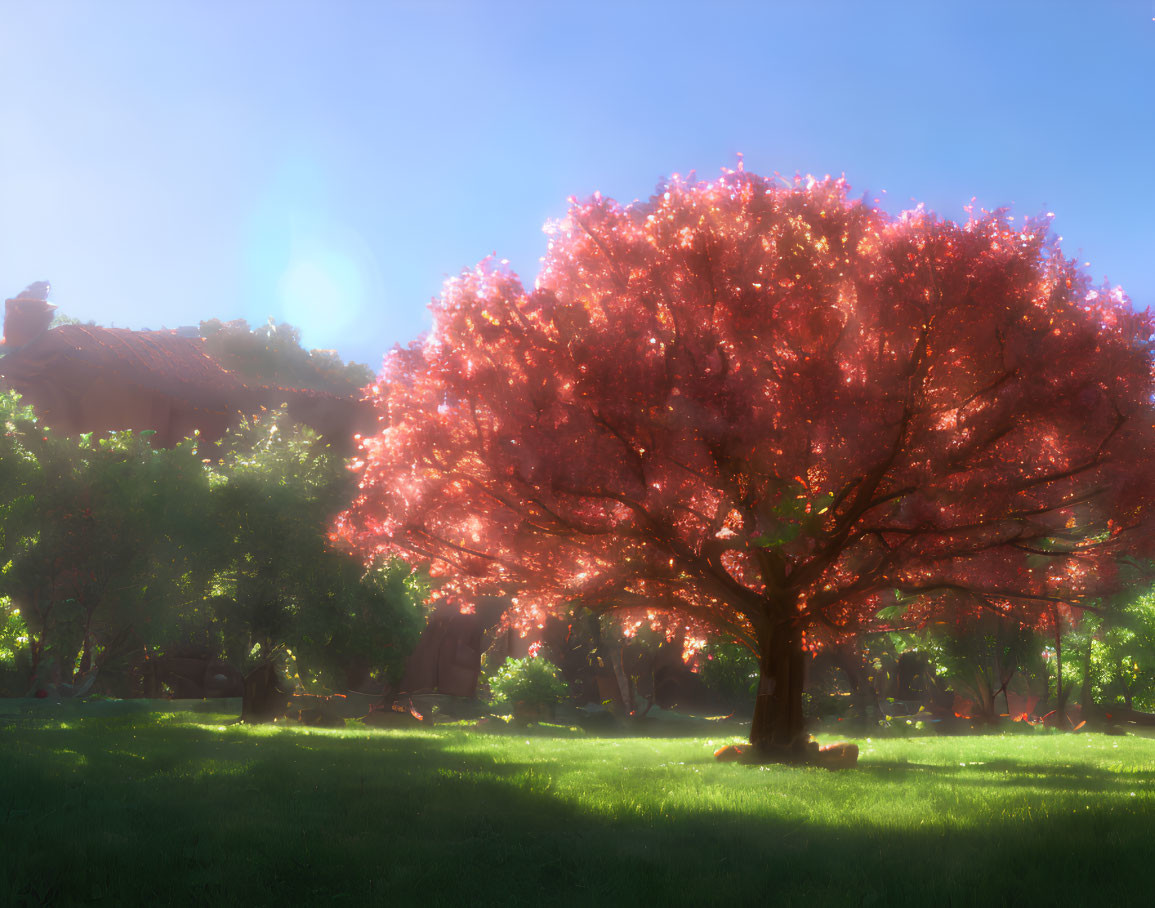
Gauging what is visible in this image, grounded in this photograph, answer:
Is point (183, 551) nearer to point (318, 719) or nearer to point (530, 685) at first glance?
point (318, 719)

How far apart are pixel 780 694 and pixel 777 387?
23.2 ft

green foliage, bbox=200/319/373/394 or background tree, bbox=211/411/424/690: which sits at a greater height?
green foliage, bbox=200/319/373/394

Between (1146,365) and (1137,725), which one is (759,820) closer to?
(1146,365)

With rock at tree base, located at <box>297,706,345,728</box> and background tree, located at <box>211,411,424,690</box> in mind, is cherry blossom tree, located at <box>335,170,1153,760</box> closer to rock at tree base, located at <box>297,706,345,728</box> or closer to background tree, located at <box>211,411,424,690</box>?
background tree, located at <box>211,411,424,690</box>

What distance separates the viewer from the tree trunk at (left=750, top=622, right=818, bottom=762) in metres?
16.5

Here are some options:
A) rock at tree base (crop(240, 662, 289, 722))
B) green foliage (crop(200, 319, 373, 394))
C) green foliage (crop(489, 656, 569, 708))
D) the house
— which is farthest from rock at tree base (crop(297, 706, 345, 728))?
green foliage (crop(200, 319, 373, 394))

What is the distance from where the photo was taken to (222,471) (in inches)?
1451

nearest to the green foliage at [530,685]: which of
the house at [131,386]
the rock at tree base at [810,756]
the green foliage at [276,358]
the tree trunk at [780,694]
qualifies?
the tree trunk at [780,694]

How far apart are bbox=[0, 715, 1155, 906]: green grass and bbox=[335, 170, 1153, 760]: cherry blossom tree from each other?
449 cm

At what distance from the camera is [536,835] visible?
7.32 m

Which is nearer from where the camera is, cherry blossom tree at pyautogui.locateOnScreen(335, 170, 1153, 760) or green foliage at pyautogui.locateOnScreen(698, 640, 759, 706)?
cherry blossom tree at pyautogui.locateOnScreen(335, 170, 1153, 760)

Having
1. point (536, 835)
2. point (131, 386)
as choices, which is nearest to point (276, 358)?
point (131, 386)

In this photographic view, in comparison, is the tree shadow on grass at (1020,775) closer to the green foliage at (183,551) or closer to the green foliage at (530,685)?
the green foliage at (183,551)

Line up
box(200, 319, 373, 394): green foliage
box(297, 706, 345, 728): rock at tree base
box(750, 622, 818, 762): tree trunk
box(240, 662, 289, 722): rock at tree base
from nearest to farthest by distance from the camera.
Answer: box(750, 622, 818, 762): tree trunk < box(240, 662, 289, 722): rock at tree base < box(297, 706, 345, 728): rock at tree base < box(200, 319, 373, 394): green foliage
